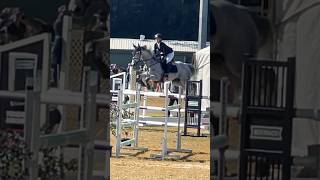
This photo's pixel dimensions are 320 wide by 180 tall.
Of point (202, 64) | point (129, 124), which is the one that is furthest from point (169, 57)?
point (129, 124)

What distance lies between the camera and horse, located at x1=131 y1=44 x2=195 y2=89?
35.7ft

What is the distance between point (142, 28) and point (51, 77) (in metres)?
19.2

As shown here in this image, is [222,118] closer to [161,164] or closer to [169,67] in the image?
[161,164]

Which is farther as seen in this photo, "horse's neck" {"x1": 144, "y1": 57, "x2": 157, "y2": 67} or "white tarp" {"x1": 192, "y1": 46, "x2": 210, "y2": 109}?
"white tarp" {"x1": 192, "y1": 46, "x2": 210, "y2": 109}

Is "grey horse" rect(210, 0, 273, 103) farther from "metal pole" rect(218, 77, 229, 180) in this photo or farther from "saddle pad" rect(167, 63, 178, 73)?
"saddle pad" rect(167, 63, 178, 73)

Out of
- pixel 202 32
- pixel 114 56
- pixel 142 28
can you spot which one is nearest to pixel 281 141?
pixel 202 32

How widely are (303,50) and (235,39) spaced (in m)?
0.26

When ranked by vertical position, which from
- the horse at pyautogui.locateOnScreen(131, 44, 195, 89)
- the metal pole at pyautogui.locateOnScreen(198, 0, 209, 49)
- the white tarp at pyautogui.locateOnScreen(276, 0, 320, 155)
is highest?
the metal pole at pyautogui.locateOnScreen(198, 0, 209, 49)

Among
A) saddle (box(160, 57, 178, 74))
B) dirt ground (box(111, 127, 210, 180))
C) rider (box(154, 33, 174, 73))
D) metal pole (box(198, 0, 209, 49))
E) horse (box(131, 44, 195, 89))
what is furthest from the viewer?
metal pole (box(198, 0, 209, 49))

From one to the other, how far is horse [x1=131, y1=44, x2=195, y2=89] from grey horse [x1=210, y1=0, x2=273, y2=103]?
852 cm

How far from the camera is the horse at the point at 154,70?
1088 cm

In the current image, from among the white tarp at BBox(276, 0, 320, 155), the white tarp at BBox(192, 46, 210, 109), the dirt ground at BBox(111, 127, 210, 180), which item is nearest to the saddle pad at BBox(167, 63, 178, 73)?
the white tarp at BBox(192, 46, 210, 109)

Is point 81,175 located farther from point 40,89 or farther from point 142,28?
point 142,28

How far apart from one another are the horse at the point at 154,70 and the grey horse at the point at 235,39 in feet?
28.0
